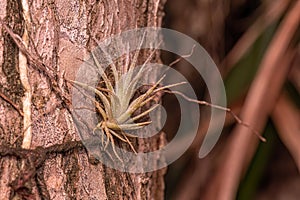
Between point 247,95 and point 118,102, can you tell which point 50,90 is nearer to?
point 118,102

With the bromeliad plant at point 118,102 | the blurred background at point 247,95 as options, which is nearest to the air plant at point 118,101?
the bromeliad plant at point 118,102

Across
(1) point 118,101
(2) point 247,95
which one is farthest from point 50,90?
(2) point 247,95

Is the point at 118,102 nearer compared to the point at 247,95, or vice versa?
the point at 118,102

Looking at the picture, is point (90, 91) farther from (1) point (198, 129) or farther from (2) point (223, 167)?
(1) point (198, 129)

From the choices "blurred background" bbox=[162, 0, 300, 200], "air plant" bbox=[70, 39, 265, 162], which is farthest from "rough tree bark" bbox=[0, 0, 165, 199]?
A: "blurred background" bbox=[162, 0, 300, 200]

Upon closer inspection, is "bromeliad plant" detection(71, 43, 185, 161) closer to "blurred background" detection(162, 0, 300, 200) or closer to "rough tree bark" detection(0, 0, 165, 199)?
"rough tree bark" detection(0, 0, 165, 199)
